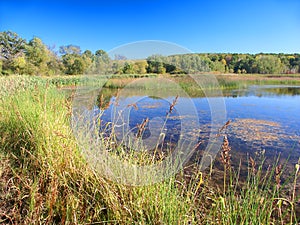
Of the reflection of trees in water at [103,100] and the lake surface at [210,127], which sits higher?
the reflection of trees in water at [103,100]

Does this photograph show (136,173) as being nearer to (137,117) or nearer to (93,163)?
(93,163)

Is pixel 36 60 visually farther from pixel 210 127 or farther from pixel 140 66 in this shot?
pixel 140 66

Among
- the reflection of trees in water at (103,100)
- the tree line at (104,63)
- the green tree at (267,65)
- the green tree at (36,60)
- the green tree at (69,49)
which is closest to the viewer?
the reflection of trees in water at (103,100)

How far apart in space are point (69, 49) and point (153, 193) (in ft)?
132

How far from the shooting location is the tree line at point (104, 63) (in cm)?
233

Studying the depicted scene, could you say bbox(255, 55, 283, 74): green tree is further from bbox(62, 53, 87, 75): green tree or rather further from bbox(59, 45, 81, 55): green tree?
bbox(59, 45, 81, 55): green tree

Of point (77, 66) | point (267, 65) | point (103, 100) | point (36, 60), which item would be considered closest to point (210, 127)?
point (103, 100)

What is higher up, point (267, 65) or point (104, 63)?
point (267, 65)

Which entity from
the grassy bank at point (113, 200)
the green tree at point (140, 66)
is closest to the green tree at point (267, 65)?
the green tree at point (140, 66)

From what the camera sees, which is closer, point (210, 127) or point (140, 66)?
point (140, 66)

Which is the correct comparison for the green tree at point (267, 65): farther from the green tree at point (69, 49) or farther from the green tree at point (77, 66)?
the green tree at point (69, 49)

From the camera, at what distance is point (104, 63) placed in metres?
2.57

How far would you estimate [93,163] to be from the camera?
5.17ft

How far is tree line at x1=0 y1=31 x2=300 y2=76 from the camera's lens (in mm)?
2331
